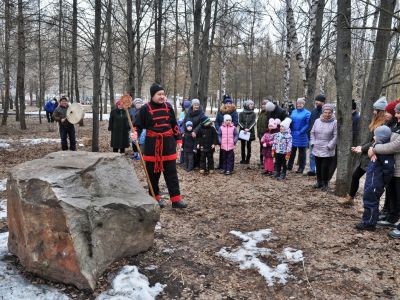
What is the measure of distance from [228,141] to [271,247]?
15.4 feet

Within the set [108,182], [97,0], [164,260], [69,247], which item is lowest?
[164,260]

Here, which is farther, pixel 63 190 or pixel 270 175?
pixel 270 175

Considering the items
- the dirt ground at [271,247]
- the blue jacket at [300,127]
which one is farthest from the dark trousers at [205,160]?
the blue jacket at [300,127]

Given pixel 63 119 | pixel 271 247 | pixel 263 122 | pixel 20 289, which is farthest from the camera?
pixel 63 119

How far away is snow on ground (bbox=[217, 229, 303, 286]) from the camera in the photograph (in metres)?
4.00

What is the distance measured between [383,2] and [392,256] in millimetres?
4292

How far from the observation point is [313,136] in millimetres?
7570

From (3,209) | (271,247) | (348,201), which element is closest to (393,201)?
(348,201)

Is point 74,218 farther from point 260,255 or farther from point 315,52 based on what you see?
point 315,52

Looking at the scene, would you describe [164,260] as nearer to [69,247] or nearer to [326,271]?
[69,247]

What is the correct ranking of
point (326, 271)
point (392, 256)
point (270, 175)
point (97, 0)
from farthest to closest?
1. point (97, 0)
2. point (270, 175)
3. point (392, 256)
4. point (326, 271)

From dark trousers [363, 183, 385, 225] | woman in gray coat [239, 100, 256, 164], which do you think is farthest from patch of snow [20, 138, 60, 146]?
dark trousers [363, 183, 385, 225]

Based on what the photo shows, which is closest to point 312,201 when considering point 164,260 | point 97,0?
point 164,260

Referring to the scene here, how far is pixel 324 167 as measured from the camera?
752 centimetres
